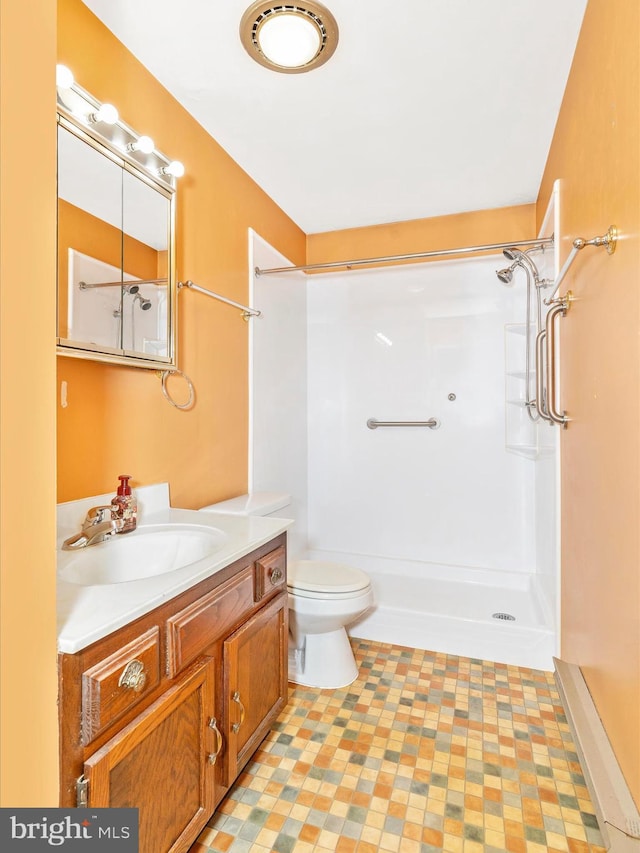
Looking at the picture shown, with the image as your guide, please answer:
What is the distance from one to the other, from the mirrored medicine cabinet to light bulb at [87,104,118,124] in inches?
1.3

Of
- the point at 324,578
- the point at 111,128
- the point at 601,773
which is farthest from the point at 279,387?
the point at 601,773

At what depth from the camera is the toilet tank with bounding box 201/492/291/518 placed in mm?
1933

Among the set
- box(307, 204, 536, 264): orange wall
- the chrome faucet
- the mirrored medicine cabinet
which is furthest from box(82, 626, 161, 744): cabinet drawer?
box(307, 204, 536, 264): orange wall

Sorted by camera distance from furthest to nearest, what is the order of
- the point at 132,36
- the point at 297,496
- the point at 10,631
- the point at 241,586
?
the point at 297,496 → the point at 132,36 → the point at 241,586 → the point at 10,631

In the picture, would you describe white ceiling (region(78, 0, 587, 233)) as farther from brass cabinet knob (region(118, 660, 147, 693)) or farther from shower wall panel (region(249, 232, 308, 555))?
brass cabinet knob (region(118, 660, 147, 693))

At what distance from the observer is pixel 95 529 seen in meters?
1.33

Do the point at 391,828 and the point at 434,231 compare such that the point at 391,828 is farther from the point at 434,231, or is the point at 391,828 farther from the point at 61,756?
the point at 434,231

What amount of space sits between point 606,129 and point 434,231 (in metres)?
1.76

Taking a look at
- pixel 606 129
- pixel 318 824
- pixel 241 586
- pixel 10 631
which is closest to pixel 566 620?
pixel 318 824

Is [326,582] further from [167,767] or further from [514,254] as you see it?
[514,254]

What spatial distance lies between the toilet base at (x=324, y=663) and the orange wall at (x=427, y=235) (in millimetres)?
2355

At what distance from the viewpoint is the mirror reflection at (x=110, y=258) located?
1313 mm

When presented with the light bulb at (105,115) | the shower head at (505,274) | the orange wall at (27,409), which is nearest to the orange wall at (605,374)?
the shower head at (505,274)

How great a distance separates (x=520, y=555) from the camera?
2.82 meters
